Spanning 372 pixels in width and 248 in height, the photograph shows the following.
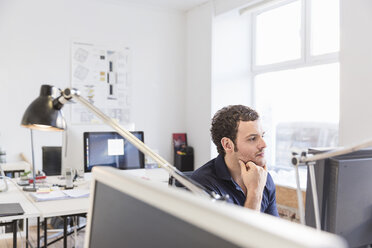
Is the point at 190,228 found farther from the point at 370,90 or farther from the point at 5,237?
the point at 5,237

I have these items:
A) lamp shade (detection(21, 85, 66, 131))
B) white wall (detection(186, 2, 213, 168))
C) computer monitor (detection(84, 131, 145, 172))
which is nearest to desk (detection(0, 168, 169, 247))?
computer monitor (detection(84, 131, 145, 172))

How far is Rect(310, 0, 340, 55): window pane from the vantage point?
12.3 feet

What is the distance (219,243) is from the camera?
1.30ft

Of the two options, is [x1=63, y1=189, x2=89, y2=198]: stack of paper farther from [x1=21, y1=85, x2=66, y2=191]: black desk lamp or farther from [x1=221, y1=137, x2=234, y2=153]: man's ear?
[x1=21, y1=85, x2=66, y2=191]: black desk lamp

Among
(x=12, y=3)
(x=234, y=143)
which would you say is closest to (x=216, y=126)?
(x=234, y=143)

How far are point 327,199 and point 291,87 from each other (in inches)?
133

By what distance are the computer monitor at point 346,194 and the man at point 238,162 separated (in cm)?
56

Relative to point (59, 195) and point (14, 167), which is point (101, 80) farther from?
point (59, 195)

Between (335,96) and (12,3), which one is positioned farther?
(12,3)

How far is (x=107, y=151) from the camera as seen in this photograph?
9.91 feet

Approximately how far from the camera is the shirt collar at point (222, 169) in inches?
67.2

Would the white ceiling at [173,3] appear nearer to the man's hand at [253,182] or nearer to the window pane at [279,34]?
the window pane at [279,34]

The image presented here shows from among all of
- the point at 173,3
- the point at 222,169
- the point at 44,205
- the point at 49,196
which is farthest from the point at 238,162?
the point at 173,3

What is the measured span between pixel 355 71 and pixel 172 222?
3.01 meters
